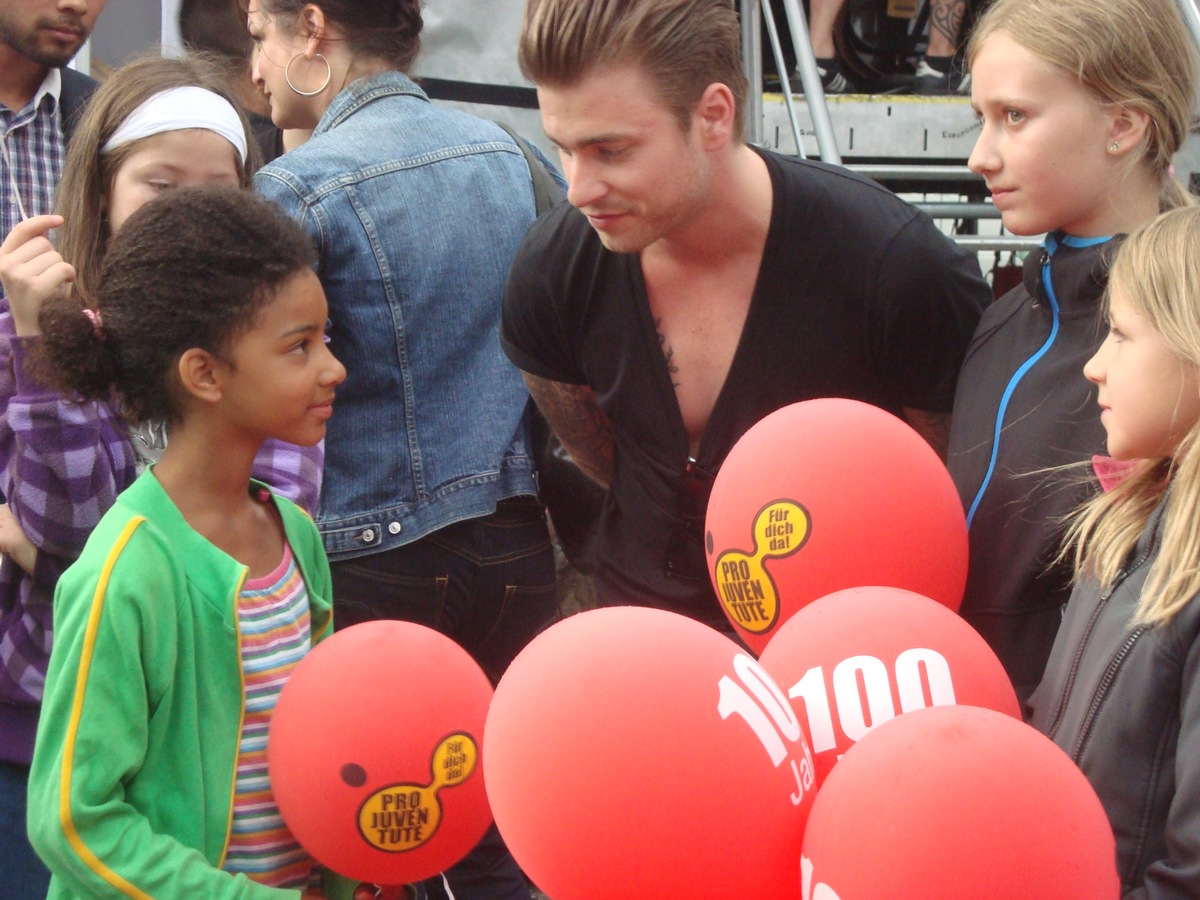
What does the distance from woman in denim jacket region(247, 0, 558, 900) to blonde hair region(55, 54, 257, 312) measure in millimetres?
284

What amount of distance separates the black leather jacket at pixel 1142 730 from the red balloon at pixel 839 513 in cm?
31

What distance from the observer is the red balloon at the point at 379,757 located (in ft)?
5.66

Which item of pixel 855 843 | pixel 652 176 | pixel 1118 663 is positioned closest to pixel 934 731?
pixel 855 843

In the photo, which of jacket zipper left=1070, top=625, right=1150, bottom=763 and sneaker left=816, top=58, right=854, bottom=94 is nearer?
jacket zipper left=1070, top=625, right=1150, bottom=763

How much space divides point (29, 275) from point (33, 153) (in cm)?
121

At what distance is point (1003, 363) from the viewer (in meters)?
2.02

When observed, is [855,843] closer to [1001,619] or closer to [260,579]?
[1001,619]

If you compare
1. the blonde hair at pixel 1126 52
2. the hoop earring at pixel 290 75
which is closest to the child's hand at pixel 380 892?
the blonde hair at pixel 1126 52

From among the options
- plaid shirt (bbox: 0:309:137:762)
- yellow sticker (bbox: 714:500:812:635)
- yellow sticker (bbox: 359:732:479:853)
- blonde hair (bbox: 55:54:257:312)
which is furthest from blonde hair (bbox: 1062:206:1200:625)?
blonde hair (bbox: 55:54:257:312)

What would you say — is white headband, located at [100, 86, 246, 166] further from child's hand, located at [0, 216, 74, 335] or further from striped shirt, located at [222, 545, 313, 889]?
striped shirt, located at [222, 545, 313, 889]

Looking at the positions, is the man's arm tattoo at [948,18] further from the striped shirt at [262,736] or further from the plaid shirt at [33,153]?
the striped shirt at [262,736]

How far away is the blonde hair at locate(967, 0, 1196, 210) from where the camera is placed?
1.89 metres

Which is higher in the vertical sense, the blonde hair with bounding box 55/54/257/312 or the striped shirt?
the blonde hair with bounding box 55/54/257/312

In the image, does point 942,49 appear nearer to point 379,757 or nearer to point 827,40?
point 827,40
